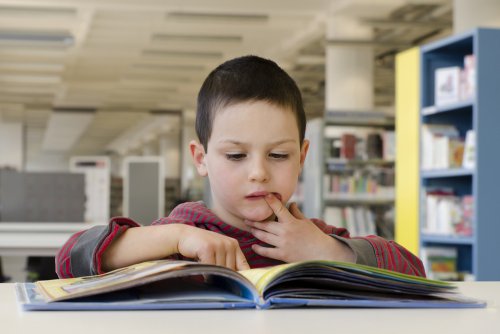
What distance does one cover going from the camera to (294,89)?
1.35 metres

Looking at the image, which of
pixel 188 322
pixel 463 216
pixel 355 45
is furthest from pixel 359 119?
pixel 188 322

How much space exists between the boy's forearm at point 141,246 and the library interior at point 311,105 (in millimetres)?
164

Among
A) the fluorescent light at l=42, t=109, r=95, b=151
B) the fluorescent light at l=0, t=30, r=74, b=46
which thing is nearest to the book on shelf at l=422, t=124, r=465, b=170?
the fluorescent light at l=0, t=30, r=74, b=46

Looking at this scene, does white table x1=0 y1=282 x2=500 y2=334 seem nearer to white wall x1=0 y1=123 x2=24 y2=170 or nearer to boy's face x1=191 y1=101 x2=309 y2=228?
boy's face x1=191 y1=101 x2=309 y2=228

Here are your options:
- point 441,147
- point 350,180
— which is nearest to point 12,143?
point 350,180

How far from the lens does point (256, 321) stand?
0.79 meters

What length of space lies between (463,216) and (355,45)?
5.23 metres

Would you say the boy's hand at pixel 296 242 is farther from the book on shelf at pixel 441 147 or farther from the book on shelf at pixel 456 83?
the book on shelf at pixel 441 147

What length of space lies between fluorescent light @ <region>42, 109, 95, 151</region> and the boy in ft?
60.9

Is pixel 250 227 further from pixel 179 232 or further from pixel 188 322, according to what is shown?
pixel 188 322

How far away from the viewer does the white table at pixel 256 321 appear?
2.41 feet

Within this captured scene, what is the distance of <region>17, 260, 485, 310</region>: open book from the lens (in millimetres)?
857

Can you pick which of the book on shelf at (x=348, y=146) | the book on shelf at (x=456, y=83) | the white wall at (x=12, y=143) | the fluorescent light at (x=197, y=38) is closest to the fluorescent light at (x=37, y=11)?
the fluorescent light at (x=197, y=38)

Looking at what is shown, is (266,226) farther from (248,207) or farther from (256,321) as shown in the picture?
(256,321)
